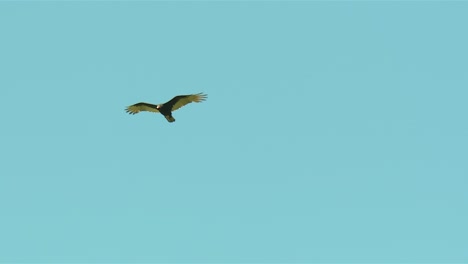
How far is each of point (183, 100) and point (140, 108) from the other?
553cm

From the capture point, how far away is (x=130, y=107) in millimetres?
71438

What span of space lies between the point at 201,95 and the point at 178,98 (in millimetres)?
2047

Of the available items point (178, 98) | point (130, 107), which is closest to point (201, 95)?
point (178, 98)

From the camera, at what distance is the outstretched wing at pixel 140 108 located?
70.8m

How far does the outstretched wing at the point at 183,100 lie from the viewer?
222 feet

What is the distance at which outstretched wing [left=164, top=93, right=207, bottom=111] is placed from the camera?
67625 mm

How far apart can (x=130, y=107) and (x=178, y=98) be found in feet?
19.6

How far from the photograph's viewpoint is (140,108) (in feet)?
235

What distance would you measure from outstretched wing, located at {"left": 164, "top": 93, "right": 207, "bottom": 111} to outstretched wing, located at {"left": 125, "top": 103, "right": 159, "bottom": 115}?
248 cm

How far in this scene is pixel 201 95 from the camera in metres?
68.2

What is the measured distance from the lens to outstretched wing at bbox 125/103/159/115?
232ft

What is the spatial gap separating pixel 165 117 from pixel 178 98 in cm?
240

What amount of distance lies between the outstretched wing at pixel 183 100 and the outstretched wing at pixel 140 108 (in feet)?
8.15

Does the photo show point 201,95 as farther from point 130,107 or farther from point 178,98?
point 130,107
